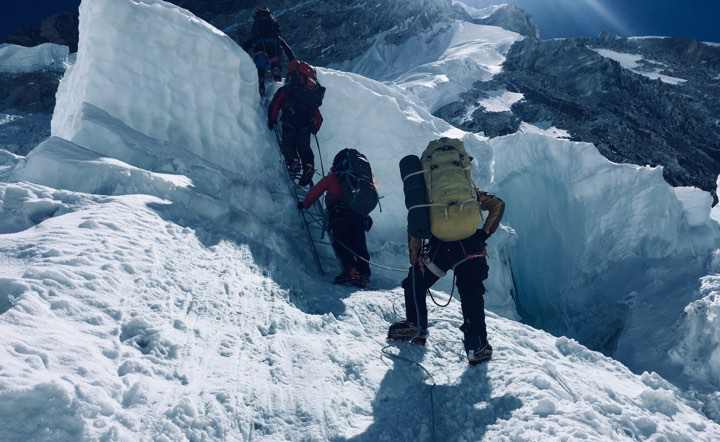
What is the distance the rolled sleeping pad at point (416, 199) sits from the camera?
146 inches

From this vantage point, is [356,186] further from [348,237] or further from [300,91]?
[300,91]

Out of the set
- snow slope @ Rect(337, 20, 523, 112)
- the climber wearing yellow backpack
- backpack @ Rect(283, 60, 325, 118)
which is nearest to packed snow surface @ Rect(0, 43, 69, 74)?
snow slope @ Rect(337, 20, 523, 112)

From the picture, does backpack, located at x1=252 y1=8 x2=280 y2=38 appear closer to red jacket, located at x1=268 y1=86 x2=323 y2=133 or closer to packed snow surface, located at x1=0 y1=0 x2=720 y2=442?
packed snow surface, located at x1=0 y1=0 x2=720 y2=442

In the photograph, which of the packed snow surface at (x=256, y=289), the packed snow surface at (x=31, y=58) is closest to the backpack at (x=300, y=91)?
the packed snow surface at (x=256, y=289)

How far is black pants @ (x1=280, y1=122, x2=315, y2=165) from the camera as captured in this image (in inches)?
254

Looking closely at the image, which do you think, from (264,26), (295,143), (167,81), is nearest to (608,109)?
(264,26)

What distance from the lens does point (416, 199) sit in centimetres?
373

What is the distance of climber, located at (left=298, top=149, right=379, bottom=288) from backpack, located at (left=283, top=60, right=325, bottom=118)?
1435 mm

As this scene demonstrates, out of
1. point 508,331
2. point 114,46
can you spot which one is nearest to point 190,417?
point 508,331

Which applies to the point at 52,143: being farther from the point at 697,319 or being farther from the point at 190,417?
the point at 697,319

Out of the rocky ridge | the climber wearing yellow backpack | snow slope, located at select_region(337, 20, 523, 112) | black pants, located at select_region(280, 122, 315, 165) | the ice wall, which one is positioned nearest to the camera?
the climber wearing yellow backpack

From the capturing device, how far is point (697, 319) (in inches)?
195

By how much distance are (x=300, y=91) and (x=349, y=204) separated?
214 centimetres

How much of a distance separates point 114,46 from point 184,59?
0.88m
